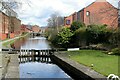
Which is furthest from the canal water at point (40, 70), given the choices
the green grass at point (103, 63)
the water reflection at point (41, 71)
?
the green grass at point (103, 63)

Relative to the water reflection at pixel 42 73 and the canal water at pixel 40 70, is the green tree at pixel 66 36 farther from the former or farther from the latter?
the water reflection at pixel 42 73

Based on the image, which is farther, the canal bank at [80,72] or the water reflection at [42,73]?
the water reflection at [42,73]

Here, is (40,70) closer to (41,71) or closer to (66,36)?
(41,71)

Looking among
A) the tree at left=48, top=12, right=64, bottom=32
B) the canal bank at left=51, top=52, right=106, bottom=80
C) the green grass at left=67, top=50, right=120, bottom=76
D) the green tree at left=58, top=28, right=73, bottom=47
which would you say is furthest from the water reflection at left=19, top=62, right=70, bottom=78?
the tree at left=48, top=12, right=64, bottom=32

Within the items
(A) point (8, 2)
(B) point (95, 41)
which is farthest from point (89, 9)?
(A) point (8, 2)

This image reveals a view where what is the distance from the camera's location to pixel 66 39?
47.1m

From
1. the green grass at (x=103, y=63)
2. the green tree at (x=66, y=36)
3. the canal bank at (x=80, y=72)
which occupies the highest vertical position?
the green tree at (x=66, y=36)

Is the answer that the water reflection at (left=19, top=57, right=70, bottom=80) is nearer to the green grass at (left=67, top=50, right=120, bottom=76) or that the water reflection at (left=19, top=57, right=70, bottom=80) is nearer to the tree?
→ the green grass at (left=67, top=50, right=120, bottom=76)

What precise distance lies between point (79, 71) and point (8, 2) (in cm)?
700

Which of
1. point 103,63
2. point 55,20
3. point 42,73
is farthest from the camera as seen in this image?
point 55,20

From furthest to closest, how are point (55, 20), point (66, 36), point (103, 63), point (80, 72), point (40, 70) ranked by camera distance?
point (55, 20), point (66, 36), point (40, 70), point (103, 63), point (80, 72)

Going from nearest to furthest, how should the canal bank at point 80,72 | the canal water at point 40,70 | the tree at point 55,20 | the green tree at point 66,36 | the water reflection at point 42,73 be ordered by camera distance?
the canal bank at point 80,72 < the water reflection at point 42,73 < the canal water at point 40,70 < the green tree at point 66,36 < the tree at point 55,20

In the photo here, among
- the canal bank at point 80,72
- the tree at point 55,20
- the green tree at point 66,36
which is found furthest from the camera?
the tree at point 55,20

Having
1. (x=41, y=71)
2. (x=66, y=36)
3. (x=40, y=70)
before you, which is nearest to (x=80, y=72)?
(x=41, y=71)
